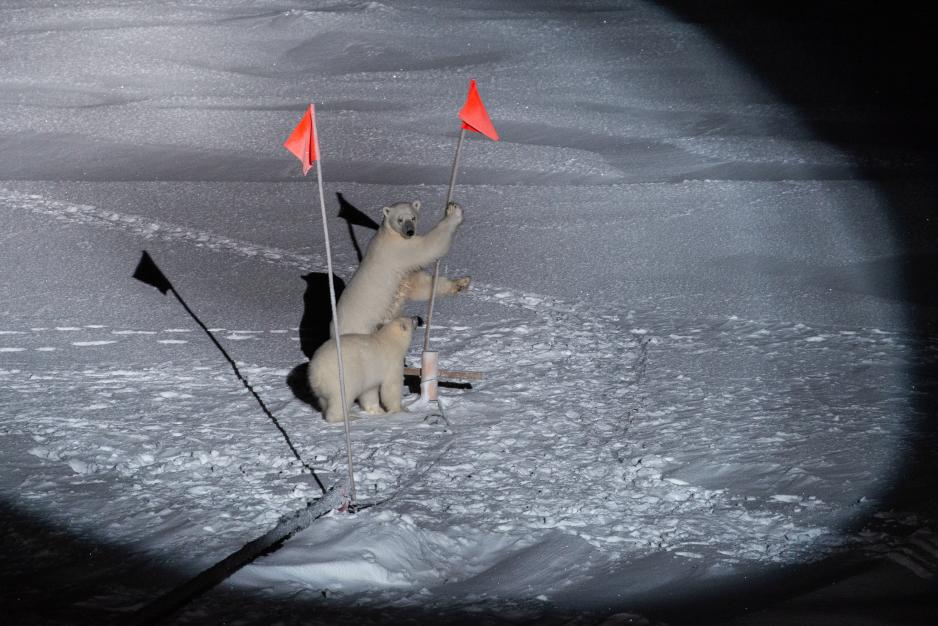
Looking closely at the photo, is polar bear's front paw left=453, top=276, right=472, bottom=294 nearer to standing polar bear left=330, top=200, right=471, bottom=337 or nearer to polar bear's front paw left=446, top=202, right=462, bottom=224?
standing polar bear left=330, top=200, right=471, bottom=337

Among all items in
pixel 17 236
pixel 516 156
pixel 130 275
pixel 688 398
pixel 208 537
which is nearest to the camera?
pixel 208 537

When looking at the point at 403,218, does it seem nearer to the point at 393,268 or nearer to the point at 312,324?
the point at 393,268

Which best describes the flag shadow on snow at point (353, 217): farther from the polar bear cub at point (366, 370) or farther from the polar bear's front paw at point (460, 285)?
the polar bear cub at point (366, 370)

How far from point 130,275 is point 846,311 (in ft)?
12.2

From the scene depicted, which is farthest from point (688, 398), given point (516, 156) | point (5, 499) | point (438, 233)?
point (516, 156)

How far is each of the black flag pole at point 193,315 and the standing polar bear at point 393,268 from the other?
45cm

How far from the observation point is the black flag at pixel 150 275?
19.3 feet

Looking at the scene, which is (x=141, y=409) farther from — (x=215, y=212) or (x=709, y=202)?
(x=709, y=202)

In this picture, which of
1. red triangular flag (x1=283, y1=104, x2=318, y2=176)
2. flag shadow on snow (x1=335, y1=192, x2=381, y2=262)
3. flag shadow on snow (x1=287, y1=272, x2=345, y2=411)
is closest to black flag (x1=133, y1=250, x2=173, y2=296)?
flag shadow on snow (x1=287, y1=272, x2=345, y2=411)

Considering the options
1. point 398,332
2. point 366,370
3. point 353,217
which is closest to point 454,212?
point 398,332

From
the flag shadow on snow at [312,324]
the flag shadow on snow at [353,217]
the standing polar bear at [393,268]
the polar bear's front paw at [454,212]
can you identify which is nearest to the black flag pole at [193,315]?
the flag shadow on snow at [312,324]

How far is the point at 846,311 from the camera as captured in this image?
538 centimetres

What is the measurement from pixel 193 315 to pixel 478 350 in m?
1.47

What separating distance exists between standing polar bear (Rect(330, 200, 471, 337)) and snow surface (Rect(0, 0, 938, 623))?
399 millimetres
